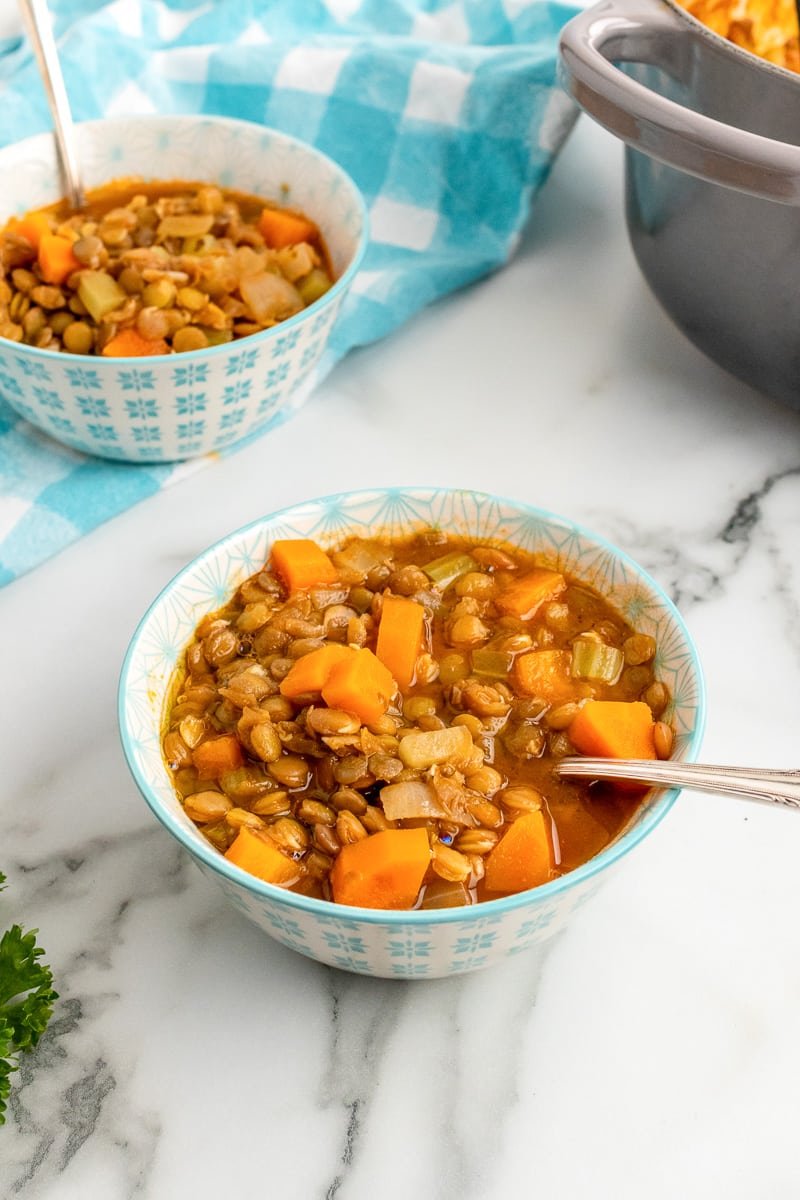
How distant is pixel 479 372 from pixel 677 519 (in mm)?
559

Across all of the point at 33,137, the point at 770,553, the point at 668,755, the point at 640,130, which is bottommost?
the point at 770,553

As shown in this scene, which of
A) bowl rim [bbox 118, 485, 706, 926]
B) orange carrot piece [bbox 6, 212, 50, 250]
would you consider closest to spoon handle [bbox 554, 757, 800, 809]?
bowl rim [bbox 118, 485, 706, 926]

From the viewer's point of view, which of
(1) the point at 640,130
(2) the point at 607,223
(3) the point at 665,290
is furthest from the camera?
(2) the point at 607,223

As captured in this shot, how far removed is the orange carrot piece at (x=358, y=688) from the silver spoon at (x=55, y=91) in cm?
139

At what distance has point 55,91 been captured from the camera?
232 centimetres

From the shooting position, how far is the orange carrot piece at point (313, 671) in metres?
1.56

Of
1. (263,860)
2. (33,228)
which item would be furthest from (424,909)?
(33,228)

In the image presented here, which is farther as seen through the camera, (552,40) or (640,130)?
(552,40)

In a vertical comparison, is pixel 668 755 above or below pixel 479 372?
above

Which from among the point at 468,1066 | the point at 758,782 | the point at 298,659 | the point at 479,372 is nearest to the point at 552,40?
the point at 479,372

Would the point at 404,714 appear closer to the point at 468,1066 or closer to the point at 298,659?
the point at 298,659

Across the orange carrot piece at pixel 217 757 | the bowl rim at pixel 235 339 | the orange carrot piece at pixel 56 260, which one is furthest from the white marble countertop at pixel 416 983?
the orange carrot piece at pixel 56 260

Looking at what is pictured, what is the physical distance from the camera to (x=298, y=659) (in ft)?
5.32

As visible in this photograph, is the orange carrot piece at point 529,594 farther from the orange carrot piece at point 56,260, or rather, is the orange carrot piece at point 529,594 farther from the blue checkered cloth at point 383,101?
the orange carrot piece at point 56,260
